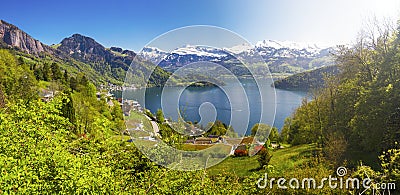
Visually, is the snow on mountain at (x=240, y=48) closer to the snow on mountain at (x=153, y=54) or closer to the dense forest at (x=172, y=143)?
the snow on mountain at (x=153, y=54)

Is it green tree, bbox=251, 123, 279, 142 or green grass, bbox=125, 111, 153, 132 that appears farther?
green grass, bbox=125, 111, 153, 132

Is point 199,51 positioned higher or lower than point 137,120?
higher

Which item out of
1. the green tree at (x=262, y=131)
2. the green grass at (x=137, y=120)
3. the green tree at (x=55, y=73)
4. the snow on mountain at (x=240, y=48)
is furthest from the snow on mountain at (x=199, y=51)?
the green tree at (x=55, y=73)

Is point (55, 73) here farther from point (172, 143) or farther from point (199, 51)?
point (199, 51)

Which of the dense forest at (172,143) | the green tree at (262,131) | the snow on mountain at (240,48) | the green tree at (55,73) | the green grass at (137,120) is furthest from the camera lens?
the green tree at (55,73)

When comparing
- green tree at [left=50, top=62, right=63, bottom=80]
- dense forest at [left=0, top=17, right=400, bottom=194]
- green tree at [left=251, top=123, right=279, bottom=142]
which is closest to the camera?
dense forest at [left=0, top=17, right=400, bottom=194]

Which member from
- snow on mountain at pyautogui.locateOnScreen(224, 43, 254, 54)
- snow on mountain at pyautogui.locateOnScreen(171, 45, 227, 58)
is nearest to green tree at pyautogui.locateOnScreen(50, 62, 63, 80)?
snow on mountain at pyautogui.locateOnScreen(171, 45, 227, 58)

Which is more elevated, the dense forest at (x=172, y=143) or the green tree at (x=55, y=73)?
the green tree at (x=55, y=73)

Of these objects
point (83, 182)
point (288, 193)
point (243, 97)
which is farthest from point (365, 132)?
point (83, 182)

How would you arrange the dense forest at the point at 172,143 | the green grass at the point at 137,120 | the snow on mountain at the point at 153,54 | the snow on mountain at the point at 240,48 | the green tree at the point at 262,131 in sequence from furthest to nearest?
1. the green grass at the point at 137,120
2. the snow on mountain at the point at 153,54
3. the green tree at the point at 262,131
4. the snow on mountain at the point at 240,48
5. the dense forest at the point at 172,143

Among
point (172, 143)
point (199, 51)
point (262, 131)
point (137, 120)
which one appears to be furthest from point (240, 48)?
point (262, 131)

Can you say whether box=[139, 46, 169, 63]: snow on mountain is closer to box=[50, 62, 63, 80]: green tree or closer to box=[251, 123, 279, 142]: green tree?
box=[251, 123, 279, 142]: green tree

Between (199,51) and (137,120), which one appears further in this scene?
(137,120)

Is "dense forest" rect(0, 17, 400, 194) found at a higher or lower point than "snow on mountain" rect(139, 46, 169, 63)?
lower
